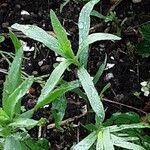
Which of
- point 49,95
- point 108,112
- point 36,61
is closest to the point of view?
point 49,95

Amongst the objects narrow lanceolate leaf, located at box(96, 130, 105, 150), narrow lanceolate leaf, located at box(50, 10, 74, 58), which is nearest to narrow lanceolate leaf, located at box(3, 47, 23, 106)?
narrow lanceolate leaf, located at box(50, 10, 74, 58)

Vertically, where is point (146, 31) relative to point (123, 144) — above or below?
above

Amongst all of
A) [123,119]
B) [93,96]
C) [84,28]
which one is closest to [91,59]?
[123,119]

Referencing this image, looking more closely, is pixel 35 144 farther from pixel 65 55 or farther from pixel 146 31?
pixel 146 31

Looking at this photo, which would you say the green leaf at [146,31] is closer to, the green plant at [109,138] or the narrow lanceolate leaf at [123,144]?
the green plant at [109,138]

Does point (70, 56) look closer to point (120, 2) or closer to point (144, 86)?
point (144, 86)

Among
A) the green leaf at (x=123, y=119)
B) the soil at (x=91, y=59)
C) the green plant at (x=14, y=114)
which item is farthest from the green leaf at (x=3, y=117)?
the soil at (x=91, y=59)

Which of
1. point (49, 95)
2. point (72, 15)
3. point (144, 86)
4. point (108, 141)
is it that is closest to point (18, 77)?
A: point (49, 95)
